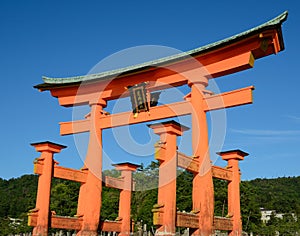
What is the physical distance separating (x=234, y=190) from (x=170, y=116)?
2730mm

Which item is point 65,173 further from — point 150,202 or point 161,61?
point 150,202

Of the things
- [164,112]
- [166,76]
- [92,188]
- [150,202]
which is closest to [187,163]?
[164,112]

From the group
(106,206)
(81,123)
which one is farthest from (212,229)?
(106,206)

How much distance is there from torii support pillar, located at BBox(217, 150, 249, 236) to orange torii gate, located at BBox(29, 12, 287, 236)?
0.03 m

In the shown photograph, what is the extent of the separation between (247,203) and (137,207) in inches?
322

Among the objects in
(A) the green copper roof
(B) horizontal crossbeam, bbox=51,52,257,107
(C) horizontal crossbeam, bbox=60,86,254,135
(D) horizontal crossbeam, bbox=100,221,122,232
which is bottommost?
(D) horizontal crossbeam, bbox=100,221,122,232

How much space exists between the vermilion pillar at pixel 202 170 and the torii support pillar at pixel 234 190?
142 centimetres

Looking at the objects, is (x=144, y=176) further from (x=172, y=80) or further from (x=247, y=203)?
(x=172, y=80)

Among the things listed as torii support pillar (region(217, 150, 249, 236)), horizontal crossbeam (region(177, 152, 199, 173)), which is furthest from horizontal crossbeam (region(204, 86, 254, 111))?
torii support pillar (region(217, 150, 249, 236))

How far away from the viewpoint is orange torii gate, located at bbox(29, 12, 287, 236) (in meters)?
8.91

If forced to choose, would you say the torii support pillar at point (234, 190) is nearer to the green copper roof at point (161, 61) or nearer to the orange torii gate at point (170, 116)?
the orange torii gate at point (170, 116)

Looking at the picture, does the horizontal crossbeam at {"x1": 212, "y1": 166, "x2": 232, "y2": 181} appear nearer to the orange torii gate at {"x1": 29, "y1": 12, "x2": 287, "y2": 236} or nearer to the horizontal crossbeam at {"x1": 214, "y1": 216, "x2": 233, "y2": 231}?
the orange torii gate at {"x1": 29, "y1": 12, "x2": 287, "y2": 236}

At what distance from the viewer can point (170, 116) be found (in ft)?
34.2

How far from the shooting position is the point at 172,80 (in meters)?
10.6
